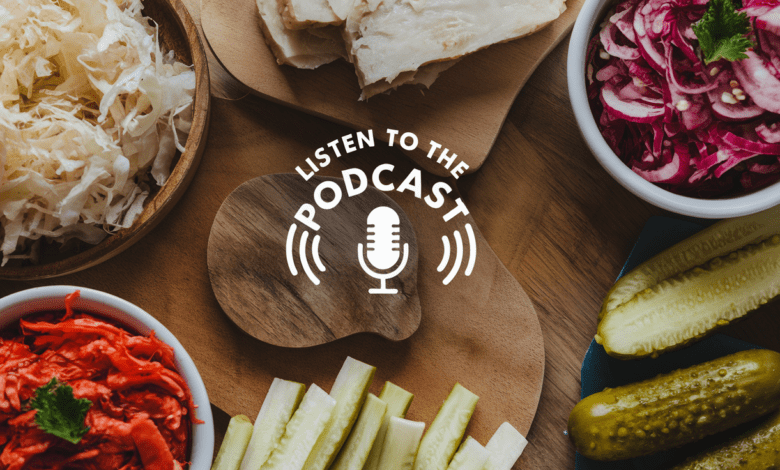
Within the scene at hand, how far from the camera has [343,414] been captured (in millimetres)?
1748

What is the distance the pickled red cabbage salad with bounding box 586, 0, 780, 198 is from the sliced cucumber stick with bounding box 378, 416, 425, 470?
98cm

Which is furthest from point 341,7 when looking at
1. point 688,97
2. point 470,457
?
point 470,457

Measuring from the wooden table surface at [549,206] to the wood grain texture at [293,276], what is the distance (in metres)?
0.15

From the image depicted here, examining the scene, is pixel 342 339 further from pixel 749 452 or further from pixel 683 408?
pixel 749 452

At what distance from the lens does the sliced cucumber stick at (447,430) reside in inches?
69.9

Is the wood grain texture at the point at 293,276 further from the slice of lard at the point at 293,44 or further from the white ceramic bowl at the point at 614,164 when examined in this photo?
the white ceramic bowl at the point at 614,164

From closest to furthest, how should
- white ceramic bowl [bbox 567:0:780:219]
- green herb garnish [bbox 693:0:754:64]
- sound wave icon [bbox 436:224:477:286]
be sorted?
green herb garnish [bbox 693:0:754:64], white ceramic bowl [bbox 567:0:780:219], sound wave icon [bbox 436:224:477:286]

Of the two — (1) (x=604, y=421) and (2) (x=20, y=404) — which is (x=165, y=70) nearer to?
(2) (x=20, y=404)

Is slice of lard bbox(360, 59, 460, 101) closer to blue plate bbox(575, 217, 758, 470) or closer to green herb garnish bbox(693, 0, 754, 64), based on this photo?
green herb garnish bbox(693, 0, 754, 64)

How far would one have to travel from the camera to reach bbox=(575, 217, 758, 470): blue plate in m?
1.81

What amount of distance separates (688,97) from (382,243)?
0.94m

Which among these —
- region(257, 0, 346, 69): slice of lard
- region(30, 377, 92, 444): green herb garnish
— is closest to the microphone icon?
region(257, 0, 346, 69): slice of lard

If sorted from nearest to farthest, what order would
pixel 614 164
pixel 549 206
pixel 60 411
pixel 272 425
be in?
pixel 60 411 → pixel 614 164 → pixel 272 425 → pixel 549 206

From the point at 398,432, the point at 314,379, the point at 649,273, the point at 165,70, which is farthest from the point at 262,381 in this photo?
the point at 649,273
